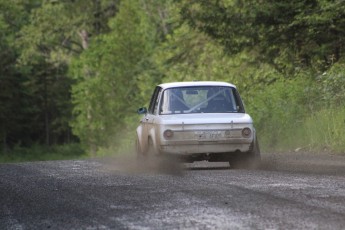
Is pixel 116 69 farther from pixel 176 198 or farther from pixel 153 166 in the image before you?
pixel 176 198

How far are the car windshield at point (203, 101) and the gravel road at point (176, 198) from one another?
3.61 ft

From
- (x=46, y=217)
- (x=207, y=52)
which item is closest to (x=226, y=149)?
(x=46, y=217)

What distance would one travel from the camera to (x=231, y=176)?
14.2m

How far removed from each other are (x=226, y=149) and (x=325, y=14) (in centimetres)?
874

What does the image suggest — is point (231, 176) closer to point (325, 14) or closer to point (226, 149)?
point (226, 149)

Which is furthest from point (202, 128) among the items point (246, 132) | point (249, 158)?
point (249, 158)

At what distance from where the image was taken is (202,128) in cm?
1605

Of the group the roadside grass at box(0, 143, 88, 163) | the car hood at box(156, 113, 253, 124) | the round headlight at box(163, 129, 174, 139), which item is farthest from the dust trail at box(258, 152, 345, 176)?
the roadside grass at box(0, 143, 88, 163)

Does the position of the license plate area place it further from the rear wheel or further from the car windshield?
the car windshield

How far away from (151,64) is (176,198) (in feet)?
161

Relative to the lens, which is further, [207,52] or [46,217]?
[207,52]

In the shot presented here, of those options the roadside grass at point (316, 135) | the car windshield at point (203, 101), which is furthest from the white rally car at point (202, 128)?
the roadside grass at point (316, 135)

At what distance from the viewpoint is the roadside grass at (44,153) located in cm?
8311

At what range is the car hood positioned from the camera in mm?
16141
